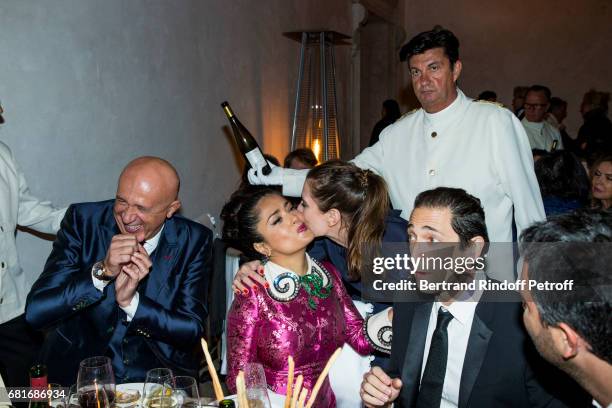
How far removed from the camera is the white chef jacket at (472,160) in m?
2.73

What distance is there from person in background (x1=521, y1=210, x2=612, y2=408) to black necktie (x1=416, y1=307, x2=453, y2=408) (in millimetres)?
475

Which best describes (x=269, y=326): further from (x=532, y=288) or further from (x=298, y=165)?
(x=298, y=165)

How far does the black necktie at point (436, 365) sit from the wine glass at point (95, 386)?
91 centimetres

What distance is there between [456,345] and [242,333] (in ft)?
2.42

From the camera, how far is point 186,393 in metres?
1.42

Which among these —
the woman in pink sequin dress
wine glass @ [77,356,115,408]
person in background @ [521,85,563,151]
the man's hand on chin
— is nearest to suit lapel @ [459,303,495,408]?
the woman in pink sequin dress

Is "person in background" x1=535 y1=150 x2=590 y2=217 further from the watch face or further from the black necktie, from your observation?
the watch face

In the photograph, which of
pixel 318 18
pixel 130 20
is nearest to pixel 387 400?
pixel 130 20

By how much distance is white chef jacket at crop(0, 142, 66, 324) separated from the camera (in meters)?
2.58

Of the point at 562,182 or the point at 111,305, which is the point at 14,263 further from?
the point at 562,182

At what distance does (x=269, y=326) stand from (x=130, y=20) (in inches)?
86.9

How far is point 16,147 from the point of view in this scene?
2.82 meters

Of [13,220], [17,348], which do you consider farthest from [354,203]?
[17,348]

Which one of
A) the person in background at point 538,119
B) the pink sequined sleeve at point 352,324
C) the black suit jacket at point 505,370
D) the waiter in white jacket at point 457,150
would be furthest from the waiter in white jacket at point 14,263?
the person in background at point 538,119
